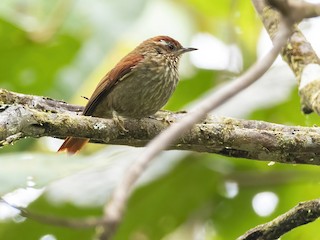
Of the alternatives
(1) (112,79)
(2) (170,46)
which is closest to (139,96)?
(1) (112,79)

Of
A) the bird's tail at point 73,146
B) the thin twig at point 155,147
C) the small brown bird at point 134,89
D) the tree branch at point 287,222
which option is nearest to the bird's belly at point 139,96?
the small brown bird at point 134,89

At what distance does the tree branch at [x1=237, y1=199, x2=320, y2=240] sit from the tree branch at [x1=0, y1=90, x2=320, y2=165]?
1.31ft

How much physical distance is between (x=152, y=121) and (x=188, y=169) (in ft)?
4.26

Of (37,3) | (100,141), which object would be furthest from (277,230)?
(37,3)

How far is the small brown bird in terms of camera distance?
409 cm

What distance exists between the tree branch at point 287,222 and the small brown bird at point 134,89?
4.03 feet

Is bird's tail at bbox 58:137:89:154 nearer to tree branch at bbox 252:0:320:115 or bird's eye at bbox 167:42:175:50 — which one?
bird's eye at bbox 167:42:175:50

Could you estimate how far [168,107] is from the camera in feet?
17.8

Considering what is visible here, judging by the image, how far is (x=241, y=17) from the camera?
586 cm

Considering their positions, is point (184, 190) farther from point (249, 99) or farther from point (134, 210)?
point (249, 99)

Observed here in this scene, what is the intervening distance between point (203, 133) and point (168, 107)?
7.24 ft

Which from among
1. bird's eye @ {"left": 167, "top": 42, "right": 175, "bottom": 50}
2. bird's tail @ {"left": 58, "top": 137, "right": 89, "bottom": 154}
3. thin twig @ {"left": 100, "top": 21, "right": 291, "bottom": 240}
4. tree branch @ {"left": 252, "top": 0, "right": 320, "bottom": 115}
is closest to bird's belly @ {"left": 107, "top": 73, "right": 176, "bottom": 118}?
bird's tail @ {"left": 58, "top": 137, "right": 89, "bottom": 154}

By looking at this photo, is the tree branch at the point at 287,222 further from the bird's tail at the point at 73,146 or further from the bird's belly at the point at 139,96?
the bird's tail at the point at 73,146

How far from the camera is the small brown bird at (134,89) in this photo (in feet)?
13.4
